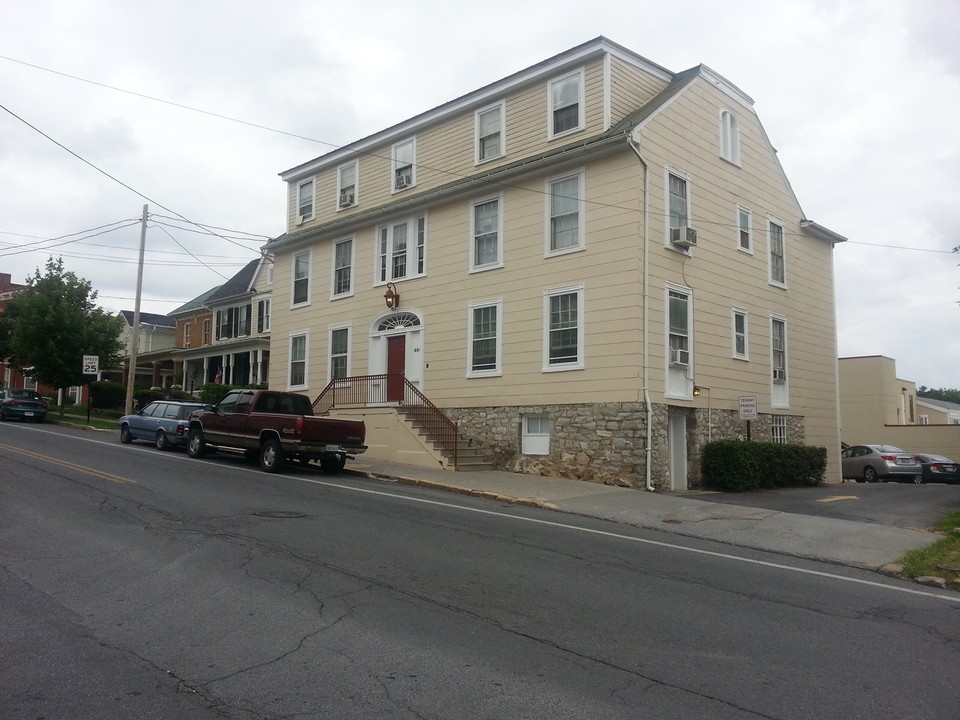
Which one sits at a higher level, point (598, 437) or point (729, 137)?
point (729, 137)

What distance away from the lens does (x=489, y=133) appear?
22828 millimetres

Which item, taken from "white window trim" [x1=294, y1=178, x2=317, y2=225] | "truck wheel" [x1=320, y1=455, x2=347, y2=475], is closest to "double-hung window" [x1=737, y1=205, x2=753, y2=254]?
"truck wheel" [x1=320, y1=455, x2=347, y2=475]

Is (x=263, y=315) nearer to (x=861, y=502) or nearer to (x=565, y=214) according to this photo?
(x=565, y=214)

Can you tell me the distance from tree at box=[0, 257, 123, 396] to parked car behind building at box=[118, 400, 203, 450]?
14.7m

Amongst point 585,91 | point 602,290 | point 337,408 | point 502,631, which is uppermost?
point 585,91

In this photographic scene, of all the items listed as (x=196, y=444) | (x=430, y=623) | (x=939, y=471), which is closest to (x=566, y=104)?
(x=196, y=444)

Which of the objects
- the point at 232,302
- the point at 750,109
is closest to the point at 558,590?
the point at 750,109

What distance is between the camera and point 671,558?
10211mm

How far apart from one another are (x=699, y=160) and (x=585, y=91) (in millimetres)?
3528

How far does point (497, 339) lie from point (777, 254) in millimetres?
9144

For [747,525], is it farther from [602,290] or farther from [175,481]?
[175,481]

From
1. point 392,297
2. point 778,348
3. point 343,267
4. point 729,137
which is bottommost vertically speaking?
point 778,348

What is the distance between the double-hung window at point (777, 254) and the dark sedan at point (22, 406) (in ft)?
100

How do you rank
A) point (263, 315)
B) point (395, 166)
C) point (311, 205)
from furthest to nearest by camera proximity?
1. point (263, 315)
2. point (311, 205)
3. point (395, 166)
